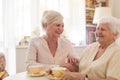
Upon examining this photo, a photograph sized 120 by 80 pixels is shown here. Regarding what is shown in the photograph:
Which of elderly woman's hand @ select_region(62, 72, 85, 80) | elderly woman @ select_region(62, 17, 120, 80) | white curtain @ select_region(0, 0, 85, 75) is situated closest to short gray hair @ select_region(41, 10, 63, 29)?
elderly woman @ select_region(62, 17, 120, 80)

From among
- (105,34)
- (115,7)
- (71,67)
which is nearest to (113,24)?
(105,34)

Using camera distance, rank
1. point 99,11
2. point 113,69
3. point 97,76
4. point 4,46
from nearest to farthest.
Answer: point 113,69
point 97,76
point 4,46
point 99,11

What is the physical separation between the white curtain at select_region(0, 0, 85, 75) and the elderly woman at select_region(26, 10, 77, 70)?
47.9 inches

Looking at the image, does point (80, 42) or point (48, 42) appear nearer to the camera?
point (48, 42)

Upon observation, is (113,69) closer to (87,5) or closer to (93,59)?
(93,59)

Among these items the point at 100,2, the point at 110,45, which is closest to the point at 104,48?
the point at 110,45

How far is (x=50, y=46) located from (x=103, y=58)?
27.7 inches

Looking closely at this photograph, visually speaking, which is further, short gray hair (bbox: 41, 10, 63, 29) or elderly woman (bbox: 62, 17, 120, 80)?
short gray hair (bbox: 41, 10, 63, 29)

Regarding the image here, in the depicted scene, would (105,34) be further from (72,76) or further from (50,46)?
(50,46)

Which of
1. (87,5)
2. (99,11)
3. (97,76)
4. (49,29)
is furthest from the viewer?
(87,5)

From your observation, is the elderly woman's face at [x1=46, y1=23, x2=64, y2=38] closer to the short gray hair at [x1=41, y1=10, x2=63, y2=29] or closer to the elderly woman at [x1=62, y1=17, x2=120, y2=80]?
the short gray hair at [x1=41, y1=10, x2=63, y2=29]

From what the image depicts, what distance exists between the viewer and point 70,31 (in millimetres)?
4000

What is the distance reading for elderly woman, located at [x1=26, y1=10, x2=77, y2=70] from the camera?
7.12 ft

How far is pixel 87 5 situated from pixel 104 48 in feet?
8.01
